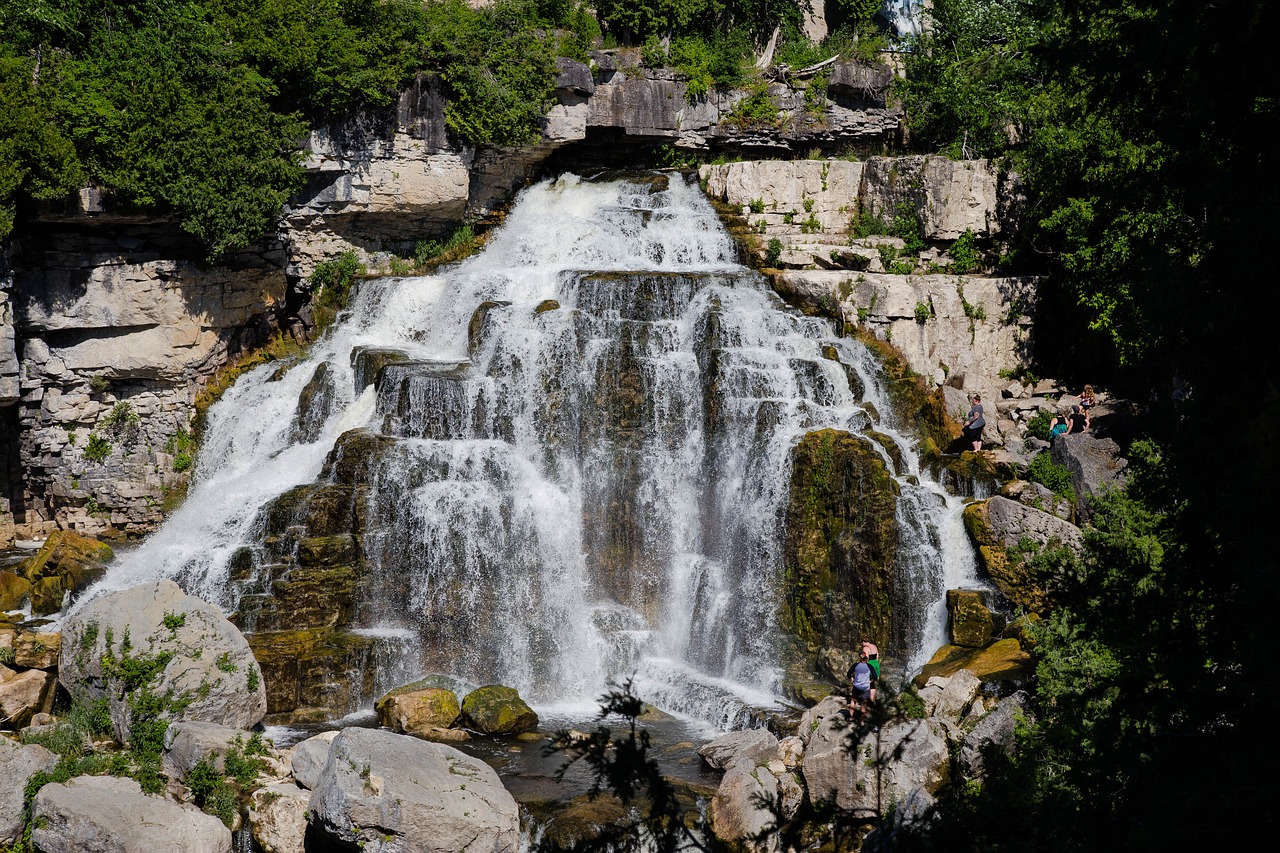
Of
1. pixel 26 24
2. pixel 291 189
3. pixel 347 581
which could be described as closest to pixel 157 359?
pixel 291 189

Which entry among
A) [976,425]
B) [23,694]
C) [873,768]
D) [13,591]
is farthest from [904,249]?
[23,694]

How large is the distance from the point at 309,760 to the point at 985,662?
925 centimetres

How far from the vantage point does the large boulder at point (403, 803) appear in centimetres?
1102

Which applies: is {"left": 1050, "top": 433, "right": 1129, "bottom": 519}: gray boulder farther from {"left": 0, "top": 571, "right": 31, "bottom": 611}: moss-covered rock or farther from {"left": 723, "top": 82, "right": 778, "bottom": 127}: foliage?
{"left": 0, "top": 571, "right": 31, "bottom": 611}: moss-covered rock

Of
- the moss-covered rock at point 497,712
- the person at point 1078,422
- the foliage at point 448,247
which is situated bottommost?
the moss-covered rock at point 497,712

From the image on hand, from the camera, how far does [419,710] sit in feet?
49.8

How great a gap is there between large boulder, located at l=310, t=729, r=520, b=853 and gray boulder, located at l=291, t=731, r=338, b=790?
92 centimetres

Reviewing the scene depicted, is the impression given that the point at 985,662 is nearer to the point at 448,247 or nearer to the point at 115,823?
the point at 115,823

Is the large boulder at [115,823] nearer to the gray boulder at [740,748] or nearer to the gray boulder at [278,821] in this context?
the gray boulder at [278,821]

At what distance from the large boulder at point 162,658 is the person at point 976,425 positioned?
13616 millimetres

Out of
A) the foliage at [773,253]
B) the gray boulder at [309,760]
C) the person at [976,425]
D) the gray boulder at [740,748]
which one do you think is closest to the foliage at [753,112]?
the foliage at [773,253]

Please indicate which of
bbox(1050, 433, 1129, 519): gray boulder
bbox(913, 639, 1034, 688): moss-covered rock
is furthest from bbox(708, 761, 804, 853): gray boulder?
bbox(1050, 433, 1129, 519): gray boulder

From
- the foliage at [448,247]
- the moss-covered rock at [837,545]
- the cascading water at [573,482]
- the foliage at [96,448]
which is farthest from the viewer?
the foliage at [448,247]

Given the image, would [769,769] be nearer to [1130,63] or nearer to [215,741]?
[215,741]
